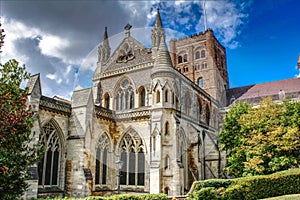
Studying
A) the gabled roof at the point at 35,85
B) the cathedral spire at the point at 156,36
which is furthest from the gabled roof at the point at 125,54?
the gabled roof at the point at 35,85

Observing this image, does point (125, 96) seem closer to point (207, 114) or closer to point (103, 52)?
point (103, 52)

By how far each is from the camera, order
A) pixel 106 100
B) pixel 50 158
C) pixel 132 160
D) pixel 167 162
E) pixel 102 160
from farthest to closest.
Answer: pixel 106 100 → pixel 132 160 → pixel 102 160 → pixel 167 162 → pixel 50 158

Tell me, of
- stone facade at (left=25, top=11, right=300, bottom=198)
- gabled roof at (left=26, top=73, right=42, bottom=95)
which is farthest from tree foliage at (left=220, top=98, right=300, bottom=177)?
gabled roof at (left=26, top=73, right=42, bottom=95)

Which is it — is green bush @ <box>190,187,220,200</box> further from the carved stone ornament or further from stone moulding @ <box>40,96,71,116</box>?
the carved stone ornament

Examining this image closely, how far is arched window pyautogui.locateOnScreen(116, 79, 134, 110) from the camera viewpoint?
23.4 metres

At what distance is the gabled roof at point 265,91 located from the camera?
35469 mm

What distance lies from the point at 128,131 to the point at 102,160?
292 centimetres

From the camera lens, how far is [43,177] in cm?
1588

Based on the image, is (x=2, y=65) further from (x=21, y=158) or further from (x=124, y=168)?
(x=124, y=168)

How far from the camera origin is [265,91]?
3775 centimetres

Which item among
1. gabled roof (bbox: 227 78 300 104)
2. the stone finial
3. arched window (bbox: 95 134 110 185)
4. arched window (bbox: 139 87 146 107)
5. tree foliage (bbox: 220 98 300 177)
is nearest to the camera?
tree foliage (bbox: 220 98 300 177)

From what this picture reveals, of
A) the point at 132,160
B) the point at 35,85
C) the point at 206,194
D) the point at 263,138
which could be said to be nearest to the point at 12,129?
the point at 35,85

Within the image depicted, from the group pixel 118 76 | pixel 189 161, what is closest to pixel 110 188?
pixel 189 161

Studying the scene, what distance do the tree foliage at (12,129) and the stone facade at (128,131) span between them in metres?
6.38
